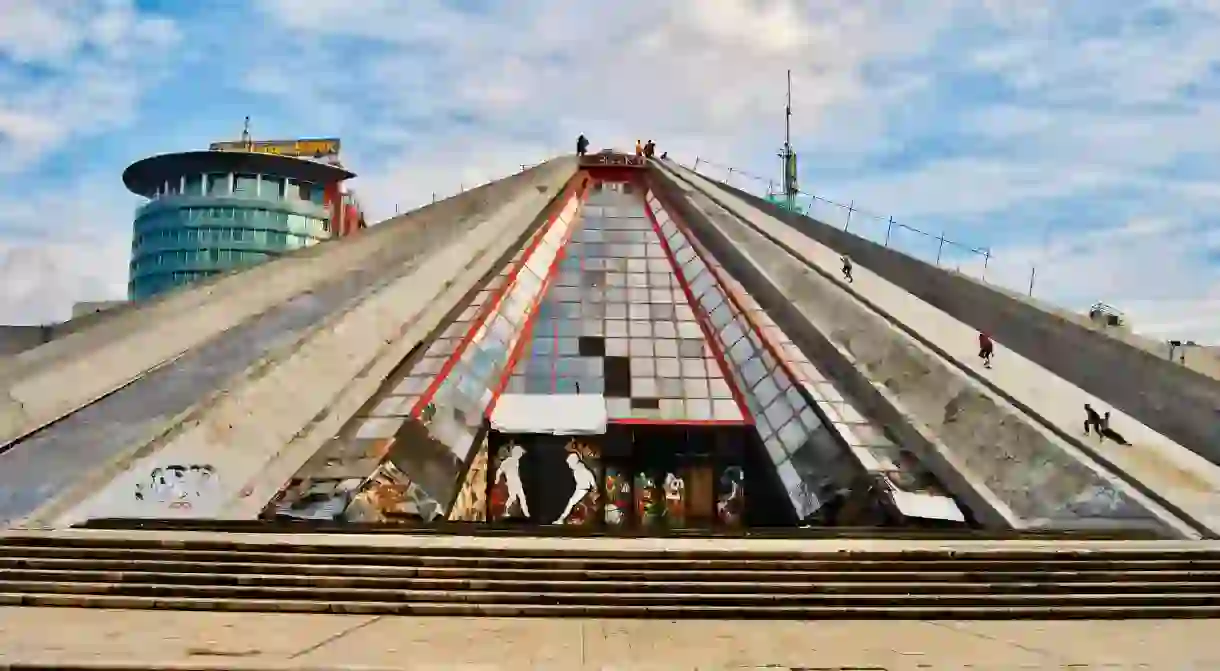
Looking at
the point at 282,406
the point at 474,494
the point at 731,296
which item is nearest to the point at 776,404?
the point at 731,296

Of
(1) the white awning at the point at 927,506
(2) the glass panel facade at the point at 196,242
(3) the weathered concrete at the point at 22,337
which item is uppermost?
(2) the glass panel facade at the point at 196,242

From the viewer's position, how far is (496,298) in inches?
706

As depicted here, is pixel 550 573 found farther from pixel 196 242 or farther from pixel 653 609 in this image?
pixel 196 242

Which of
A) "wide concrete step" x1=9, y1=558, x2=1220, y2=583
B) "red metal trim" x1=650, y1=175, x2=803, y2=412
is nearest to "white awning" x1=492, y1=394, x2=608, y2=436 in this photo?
"red metal trim" x1=650, y1=175, x2=803, y2=412

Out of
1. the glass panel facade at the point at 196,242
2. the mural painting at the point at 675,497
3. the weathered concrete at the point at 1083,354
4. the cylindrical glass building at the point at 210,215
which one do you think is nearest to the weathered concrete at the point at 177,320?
the mural painting at the point at 675,497

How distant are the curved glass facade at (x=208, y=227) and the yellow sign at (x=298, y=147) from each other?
577cm

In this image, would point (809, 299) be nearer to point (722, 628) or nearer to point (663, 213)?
point (663, 213)

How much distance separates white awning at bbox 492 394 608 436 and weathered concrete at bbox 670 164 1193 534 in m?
4.15

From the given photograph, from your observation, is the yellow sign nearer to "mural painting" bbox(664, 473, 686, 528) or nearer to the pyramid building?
the pyramid building

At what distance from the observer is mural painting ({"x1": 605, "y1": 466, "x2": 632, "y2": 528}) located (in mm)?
14406

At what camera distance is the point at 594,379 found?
1606 centimetres

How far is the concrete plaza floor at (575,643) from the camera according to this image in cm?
557

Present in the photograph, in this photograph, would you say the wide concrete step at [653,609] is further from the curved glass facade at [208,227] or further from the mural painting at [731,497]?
the curved glass facade at [208,227]

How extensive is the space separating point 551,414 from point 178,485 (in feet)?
19.5
